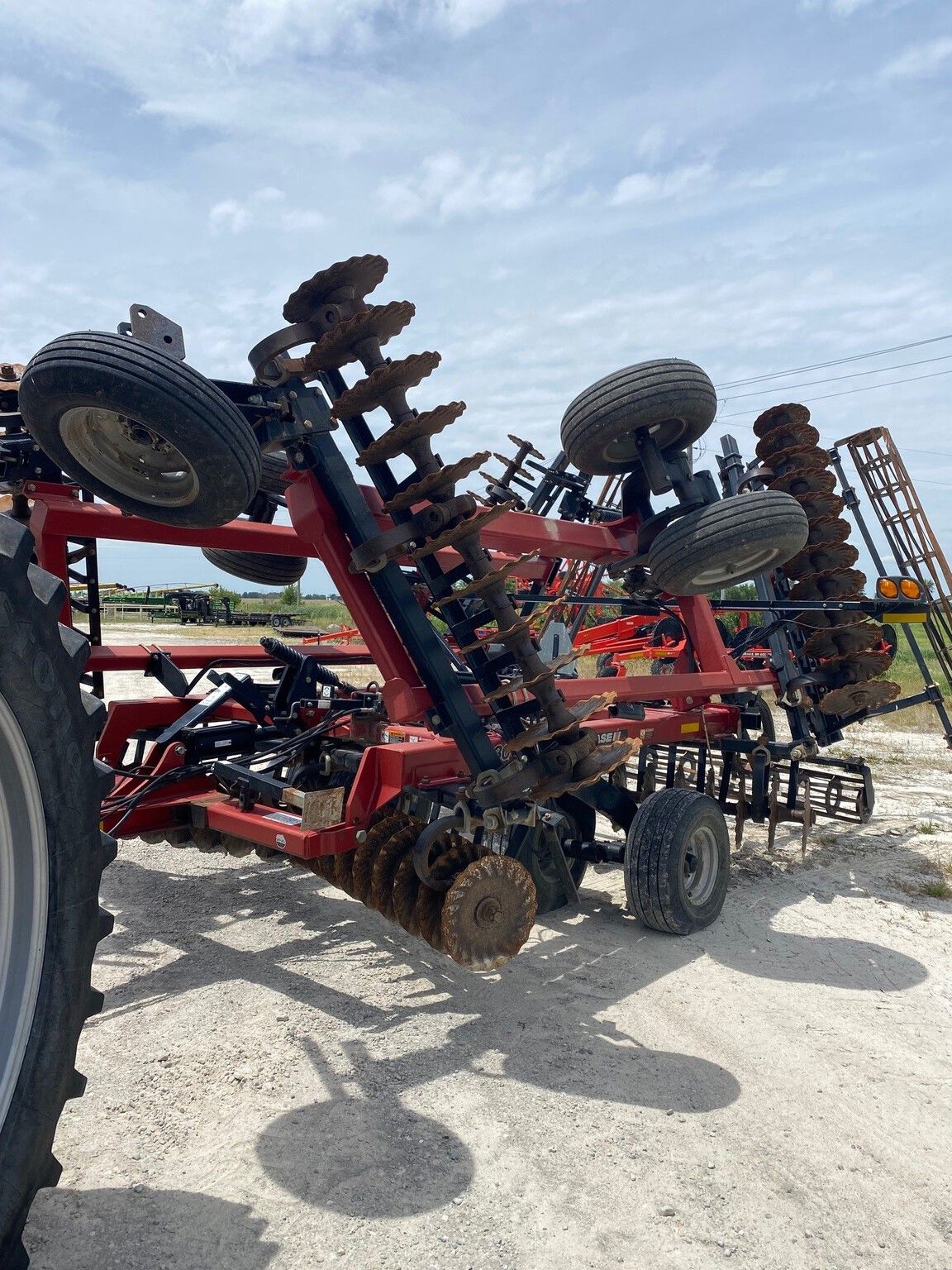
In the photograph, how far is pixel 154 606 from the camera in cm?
4356

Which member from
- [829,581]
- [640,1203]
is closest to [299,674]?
[640,1203]

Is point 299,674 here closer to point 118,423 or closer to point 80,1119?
point 118,423

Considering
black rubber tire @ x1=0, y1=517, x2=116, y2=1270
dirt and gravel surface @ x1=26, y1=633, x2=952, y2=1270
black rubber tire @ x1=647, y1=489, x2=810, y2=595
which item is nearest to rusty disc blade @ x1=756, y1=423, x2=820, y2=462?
black rubber tire @ x1=647, y1=489, x2=810, y2=595

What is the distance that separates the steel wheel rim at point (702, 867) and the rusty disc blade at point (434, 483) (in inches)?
96.5

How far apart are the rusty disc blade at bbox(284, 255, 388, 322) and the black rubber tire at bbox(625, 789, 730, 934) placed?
2813 millimetres

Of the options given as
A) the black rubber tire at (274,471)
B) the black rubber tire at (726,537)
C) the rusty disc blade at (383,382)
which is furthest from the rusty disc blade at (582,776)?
the black rubber tire at (274,471)

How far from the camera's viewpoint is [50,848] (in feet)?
6.08

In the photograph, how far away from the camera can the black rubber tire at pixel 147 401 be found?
2.75 metres

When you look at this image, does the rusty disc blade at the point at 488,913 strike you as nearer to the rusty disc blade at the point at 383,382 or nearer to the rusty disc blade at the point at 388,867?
the rusty disc blade at the point at 388,867

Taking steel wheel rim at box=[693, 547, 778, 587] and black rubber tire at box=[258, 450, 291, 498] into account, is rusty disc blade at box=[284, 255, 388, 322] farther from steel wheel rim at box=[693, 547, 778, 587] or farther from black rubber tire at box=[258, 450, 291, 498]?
steel wheel rim at box=[693, 547, 778, 587]

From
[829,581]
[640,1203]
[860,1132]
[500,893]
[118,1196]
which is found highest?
[829,581]

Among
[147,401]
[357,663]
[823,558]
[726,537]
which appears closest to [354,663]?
[357,663]

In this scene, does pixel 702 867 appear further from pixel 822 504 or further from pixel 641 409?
pixel 822 504

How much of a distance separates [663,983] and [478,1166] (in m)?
1.61
